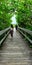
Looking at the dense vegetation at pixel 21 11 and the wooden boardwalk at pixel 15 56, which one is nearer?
the wooden boardwalk at pixel 15 56

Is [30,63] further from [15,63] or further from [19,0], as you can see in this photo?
[19,0]

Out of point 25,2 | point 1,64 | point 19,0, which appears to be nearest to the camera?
point 1,64

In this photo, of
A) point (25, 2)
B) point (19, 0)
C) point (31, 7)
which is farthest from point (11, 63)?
point (19, 0)

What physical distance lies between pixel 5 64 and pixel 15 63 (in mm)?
387

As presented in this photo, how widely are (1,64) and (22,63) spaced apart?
0.72 metres

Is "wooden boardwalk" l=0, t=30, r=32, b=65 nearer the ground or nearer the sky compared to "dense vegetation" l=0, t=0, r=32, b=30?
nearer the sky

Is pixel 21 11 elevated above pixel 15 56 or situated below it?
below

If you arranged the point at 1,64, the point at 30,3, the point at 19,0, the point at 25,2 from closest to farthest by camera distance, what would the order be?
the point at 1,64 < the point at 30,3 < the point at 25,2 < the point at 19,0

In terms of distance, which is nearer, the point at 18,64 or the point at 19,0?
the point at 18,64

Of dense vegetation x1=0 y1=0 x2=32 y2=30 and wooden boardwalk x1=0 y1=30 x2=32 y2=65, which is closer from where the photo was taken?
wooden boardwalk x1=0 y1=30 x2=32 y2=65

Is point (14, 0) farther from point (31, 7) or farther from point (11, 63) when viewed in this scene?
point (11, 63)

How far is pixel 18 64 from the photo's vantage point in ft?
22.4

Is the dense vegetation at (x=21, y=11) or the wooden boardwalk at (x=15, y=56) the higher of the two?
the wooden boardwalk at (x=15, y=56)

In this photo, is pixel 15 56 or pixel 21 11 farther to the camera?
pixel 21 11
